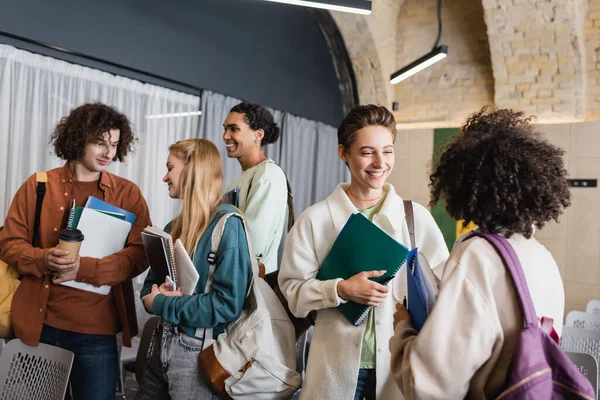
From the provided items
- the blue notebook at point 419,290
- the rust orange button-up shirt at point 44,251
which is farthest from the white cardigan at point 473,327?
the rust orange button-up shirt at point 44,251

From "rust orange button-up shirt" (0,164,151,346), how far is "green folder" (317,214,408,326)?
0.90 m

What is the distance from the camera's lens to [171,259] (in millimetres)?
2033

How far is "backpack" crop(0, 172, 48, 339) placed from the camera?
235cm

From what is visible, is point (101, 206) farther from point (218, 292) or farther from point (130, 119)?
point (130, 119)

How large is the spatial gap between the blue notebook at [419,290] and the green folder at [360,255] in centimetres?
25

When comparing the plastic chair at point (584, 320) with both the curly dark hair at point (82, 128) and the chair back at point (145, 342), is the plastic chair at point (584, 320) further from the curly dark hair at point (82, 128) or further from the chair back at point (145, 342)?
the curly dark hair at point (82, 128)

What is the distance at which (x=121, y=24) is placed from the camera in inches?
190

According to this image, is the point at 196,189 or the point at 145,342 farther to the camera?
the point at 145,342

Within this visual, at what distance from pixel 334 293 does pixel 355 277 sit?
3.3 inches

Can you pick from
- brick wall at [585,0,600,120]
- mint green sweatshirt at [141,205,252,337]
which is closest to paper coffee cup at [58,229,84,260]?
mint green sweatshirt at [141,205,252,337]

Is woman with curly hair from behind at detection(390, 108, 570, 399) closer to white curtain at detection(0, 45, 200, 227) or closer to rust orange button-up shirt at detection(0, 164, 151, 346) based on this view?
rust orange button-up shirt at detection(0, 164, 151, 346)

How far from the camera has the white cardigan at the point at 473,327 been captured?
123 centimetres

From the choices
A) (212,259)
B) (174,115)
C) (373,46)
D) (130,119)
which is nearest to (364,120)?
(212,259)

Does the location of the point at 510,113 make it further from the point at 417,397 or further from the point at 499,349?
the point at 417,397
